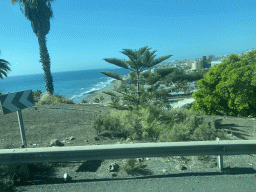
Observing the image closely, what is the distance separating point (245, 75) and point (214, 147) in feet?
26.4

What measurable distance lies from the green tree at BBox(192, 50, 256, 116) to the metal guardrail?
734cm

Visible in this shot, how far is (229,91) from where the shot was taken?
33.5 ft

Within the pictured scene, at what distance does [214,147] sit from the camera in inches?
138

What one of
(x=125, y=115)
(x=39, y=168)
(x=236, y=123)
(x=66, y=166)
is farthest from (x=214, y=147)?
(x=236, y=123)

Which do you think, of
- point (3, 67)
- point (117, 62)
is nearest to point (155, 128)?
point (117, 62)

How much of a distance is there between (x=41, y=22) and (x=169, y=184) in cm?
1880

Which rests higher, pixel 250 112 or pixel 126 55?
pixel 126 55

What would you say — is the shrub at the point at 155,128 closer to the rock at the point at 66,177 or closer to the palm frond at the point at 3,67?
the rock at the point at 66,177

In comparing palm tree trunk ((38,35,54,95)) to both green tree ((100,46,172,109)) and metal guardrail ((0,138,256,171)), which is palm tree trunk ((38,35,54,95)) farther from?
metal guardrail ((0,138,256,171))

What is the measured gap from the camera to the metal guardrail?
11.1 ft

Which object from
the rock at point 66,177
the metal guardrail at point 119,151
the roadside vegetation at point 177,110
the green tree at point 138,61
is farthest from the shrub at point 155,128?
the green tree at point 138,61

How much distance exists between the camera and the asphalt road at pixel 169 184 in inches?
117

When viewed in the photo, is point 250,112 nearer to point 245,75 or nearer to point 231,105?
point 231,105

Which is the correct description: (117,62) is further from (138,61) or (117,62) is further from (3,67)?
(3,67)
